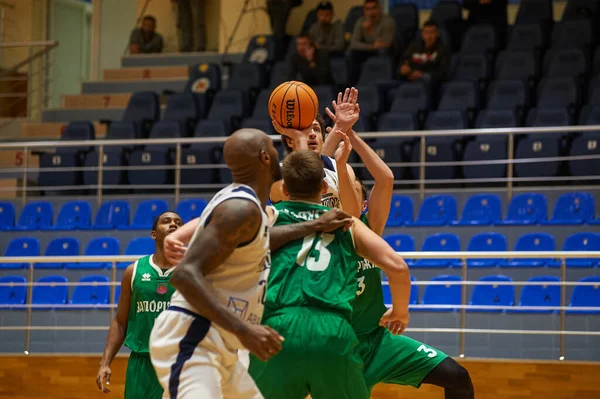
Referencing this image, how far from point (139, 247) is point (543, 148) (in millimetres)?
4707

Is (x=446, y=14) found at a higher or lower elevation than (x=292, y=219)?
higher

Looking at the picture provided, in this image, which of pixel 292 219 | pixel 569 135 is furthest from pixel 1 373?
pixel 569 135

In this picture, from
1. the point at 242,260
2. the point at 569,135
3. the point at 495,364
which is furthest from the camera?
the point at 569,135

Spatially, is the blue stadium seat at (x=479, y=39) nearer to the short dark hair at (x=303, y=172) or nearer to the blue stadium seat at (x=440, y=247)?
the blue stadium seat at (x=440, y=247)

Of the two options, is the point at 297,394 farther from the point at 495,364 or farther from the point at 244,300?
the point at 495,364

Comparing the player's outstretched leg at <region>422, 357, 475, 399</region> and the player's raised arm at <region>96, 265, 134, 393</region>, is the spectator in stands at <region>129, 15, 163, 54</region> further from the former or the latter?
the player's outstretched leg at <region>422, 357, 475, 399</region>

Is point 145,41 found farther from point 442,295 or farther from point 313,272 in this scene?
point 313,272

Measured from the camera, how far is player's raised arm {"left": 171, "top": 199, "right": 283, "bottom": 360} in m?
3.59

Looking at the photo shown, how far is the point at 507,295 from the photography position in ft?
30.9

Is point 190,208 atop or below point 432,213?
below

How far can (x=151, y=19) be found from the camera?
680 inches

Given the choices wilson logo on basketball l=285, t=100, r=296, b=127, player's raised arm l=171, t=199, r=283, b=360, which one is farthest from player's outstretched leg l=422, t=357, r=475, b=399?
player's raised arm l=171, t=199, r=283, b=360

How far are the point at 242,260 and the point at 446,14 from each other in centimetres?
1143

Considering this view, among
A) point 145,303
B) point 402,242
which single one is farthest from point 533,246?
point 145,303
